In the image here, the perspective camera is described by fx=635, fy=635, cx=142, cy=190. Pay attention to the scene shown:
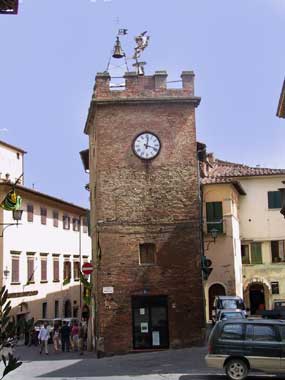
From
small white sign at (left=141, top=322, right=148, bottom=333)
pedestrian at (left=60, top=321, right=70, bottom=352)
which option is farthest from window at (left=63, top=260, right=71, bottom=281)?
small white sign at (left=141, top=322, right=148, bottom=333)

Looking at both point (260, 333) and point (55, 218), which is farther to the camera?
point (55, 218)

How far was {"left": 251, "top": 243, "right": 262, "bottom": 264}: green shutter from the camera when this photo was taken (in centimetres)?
4275

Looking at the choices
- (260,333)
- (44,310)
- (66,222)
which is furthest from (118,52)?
(66,222)

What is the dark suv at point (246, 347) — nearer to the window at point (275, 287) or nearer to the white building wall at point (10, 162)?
the window at point (275, 287)

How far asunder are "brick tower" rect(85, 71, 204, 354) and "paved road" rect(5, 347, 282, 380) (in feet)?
4.33

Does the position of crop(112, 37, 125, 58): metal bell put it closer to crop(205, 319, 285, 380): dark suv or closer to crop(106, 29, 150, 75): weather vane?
crop(106, 29, 150, 75): weather vane

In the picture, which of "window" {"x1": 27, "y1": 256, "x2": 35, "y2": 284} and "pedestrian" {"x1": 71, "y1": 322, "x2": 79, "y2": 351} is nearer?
→ "pedestrian" {"x1": 71, "y1": 322, "x2": 79, "y2": 351}

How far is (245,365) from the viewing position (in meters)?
17.3

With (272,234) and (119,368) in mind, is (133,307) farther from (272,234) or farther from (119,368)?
(272,234)

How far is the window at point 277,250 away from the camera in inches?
1679

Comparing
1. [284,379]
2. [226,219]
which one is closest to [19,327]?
[284,379]

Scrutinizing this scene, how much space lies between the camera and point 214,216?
125 ft

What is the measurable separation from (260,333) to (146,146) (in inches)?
446

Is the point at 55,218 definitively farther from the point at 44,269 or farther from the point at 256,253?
the point at 256,253
